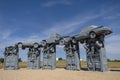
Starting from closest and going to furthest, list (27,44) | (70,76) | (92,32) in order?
(70,76), (92,32), (27,44)

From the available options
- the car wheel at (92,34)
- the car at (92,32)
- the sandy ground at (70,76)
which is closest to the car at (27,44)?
the car at (92,32)

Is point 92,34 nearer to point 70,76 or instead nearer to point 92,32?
point 92,32

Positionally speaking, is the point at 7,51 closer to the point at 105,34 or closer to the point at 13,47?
the point at 13,47

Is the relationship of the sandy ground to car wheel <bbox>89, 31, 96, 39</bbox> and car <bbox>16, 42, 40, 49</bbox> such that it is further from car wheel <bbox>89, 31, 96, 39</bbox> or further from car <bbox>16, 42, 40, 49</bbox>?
car <bbox>16, 42, 40, 49</bbox>

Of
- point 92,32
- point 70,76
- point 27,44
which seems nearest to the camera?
point 70,76

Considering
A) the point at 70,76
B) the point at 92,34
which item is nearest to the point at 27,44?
the point at 92,34

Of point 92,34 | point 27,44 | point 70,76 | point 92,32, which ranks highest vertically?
point 92,32

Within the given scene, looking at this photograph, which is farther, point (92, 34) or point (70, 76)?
point (92, 34)

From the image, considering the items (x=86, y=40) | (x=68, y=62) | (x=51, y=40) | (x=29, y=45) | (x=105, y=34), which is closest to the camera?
(x=105, y=34)

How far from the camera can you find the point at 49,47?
27.6 meters

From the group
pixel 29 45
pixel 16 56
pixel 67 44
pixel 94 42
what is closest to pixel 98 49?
pixel 94 42

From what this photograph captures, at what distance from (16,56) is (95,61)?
15534mm

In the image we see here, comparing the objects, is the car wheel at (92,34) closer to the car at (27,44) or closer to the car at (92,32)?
the car at (92,32)

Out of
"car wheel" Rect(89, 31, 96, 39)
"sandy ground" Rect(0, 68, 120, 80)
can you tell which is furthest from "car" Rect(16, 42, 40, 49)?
"car wheel" Rect(89, 31, 96, 39)
